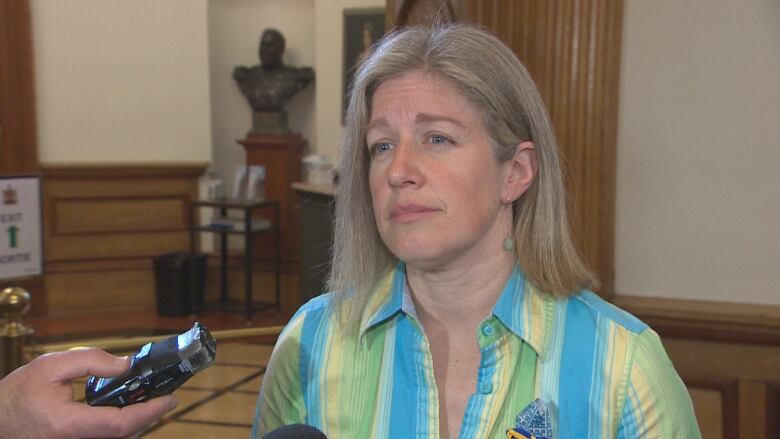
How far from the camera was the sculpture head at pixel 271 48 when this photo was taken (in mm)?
7105

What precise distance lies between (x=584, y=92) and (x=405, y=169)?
1358 millimetres

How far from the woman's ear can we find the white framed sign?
5.85 feet

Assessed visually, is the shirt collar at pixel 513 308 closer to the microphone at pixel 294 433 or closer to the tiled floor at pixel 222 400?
the microphone at pixel 294 433

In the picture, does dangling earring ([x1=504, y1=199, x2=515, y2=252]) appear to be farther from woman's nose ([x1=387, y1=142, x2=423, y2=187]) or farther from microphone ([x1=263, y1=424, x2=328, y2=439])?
microphone ([x1=263, y1=424, x2=328, y2=439])

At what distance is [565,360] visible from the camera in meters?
1.51

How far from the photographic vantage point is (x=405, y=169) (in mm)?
1477

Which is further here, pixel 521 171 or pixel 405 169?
pixel 521 171

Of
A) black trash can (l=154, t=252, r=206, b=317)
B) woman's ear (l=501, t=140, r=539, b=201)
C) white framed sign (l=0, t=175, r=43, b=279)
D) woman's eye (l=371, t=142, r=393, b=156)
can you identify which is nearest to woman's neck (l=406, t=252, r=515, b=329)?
woman's ear (l=501, t=140, r=539, b=201)

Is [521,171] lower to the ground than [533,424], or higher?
higher

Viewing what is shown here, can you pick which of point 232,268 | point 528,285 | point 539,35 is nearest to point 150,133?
point 232,268

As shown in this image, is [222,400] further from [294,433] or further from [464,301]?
[294,433]

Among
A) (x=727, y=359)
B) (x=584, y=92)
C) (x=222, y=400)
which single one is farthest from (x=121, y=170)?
(x=727, y=359)

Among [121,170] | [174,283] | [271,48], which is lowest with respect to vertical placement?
[174,283]

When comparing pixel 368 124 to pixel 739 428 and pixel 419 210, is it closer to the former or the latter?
pixel 419 210
